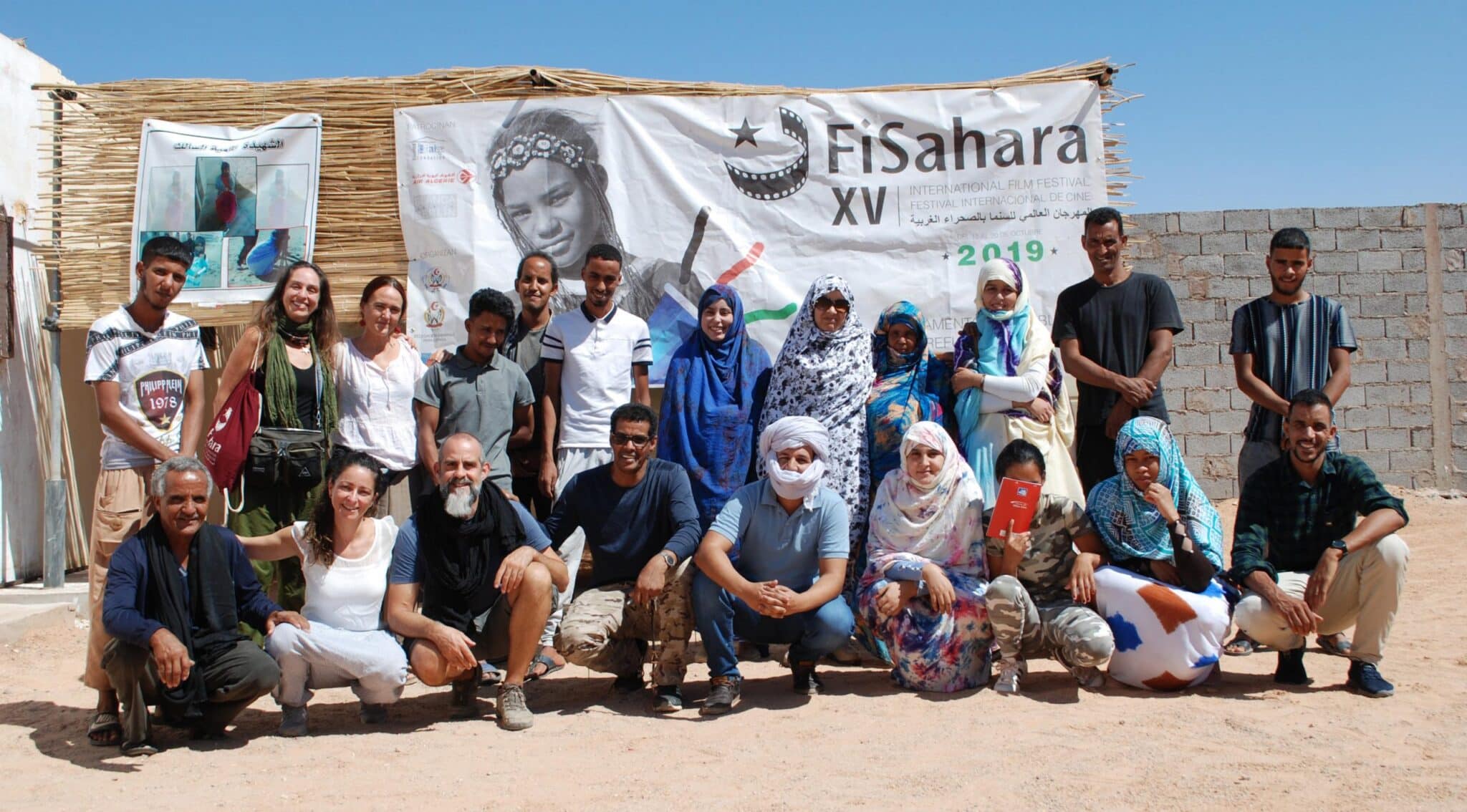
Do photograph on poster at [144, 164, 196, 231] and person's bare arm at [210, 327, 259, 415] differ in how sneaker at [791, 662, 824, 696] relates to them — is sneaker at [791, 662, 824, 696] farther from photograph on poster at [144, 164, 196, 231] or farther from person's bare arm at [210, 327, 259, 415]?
photograph on poster at [144, 164, 196, 231]

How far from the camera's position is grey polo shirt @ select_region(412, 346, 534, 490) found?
427cm

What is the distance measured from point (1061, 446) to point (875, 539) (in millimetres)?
949

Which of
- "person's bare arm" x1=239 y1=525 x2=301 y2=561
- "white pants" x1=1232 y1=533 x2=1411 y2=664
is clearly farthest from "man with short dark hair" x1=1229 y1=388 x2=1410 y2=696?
"person's bare arm" x1=239 y1=525 x2=301 y2=561

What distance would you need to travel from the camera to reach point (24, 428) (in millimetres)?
5941

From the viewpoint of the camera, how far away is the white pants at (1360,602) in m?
3.70

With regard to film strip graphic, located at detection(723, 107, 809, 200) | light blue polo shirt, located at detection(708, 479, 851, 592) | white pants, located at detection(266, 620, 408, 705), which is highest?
film strip graphic, located at detection(723, 107, 809, 200)

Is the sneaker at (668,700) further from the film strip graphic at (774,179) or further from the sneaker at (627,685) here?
the film strip graphic at (774,179)

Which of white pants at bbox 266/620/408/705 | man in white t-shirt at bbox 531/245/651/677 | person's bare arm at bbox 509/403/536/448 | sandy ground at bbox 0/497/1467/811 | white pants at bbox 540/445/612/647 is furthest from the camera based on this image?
man in white t-shirt at bbox 531/245/651/677

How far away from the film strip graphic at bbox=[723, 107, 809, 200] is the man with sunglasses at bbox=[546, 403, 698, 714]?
210cm

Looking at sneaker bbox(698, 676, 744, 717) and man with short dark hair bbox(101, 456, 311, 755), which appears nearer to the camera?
man with short dark hair bbox(101, 456, 311, 755)

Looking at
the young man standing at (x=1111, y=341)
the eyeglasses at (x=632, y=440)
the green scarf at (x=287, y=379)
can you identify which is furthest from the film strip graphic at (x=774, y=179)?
the green scarf at (x=287, y=379)

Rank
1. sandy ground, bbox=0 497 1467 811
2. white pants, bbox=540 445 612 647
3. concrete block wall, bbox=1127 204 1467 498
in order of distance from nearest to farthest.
Result: sandy ground, bbox=0 497 1467 811 → white pants, bbox=540 445 612 647 → concrete block wall, bbox=1127 204 1467 498

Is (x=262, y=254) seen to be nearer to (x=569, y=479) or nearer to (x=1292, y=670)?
(x=569, y=479)

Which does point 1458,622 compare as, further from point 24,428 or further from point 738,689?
point 24,428
